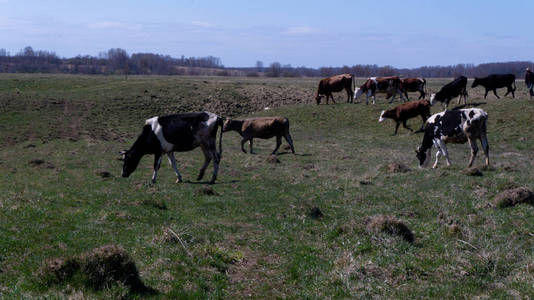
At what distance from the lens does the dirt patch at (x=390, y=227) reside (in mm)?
9680

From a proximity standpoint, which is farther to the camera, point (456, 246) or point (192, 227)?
point (192, 227)

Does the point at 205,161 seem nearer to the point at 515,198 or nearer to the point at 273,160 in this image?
the point at 273,160

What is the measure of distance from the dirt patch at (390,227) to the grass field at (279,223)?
0.53ft

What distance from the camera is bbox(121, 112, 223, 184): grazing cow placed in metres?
18.9

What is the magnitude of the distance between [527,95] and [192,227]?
4033 cm

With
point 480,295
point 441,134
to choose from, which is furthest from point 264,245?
point 441,134

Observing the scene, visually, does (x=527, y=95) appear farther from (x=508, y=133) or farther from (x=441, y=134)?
(x=441, y=134)

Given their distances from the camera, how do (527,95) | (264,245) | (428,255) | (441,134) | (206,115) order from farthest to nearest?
(527,95), (441,134), (206,115), (264,245), (428,255)

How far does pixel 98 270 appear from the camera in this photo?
7105mm

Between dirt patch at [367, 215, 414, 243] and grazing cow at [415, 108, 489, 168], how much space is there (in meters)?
10.7

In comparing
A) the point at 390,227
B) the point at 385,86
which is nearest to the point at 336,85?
the point at 385,86

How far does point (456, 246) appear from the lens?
902 cm

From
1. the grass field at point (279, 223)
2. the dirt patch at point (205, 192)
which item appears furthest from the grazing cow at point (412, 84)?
the dirt patch at point (205, 192)

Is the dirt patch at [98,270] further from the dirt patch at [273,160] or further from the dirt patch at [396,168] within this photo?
the dirt patch at [273,160]
